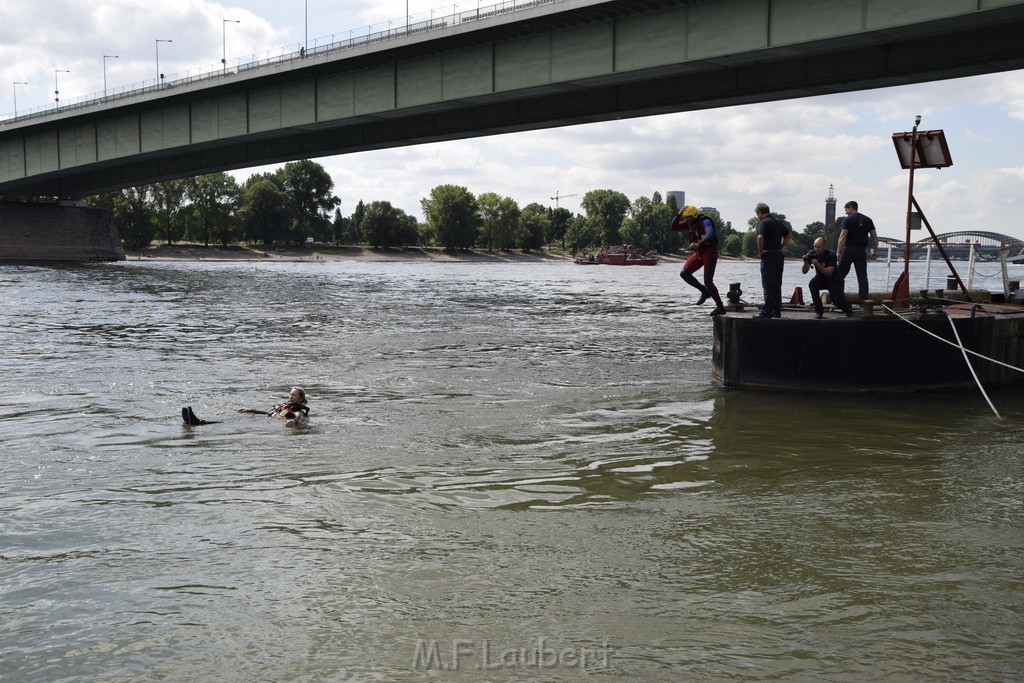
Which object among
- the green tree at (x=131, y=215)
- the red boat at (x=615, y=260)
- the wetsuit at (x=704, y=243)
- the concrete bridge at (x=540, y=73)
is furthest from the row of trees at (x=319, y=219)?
the wetsuit at (x=704, y=243)

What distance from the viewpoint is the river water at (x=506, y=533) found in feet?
18.3

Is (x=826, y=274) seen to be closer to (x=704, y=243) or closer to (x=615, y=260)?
(x=704, y=243)

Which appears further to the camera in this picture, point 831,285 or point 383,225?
point 383,225

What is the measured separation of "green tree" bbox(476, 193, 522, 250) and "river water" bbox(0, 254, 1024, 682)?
151m

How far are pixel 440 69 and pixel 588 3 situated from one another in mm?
9832

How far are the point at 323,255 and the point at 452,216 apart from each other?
27556 millimetres

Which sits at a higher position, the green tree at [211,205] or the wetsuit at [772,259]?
the green tree at [211,205]

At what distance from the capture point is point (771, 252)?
633 inches

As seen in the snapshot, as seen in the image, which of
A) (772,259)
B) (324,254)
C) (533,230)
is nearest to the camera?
(772,259)

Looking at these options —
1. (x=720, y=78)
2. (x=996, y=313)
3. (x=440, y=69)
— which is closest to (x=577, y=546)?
(x=996, y=313)

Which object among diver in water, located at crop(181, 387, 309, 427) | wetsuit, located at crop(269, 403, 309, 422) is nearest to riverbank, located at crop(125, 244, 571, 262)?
diver in water, located at crop(181, 387, 309, 427)

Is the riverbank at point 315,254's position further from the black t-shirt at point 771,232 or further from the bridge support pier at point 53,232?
the black t-shirt at point 771,232

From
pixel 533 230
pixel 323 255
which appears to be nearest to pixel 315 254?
pixel 323 255

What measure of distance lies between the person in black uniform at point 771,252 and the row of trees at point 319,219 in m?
99.6
